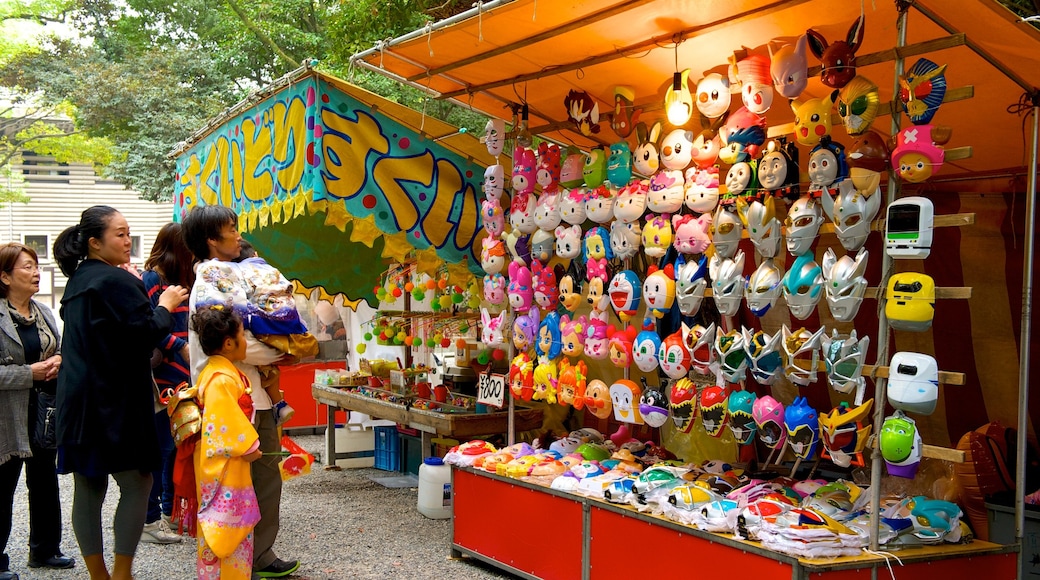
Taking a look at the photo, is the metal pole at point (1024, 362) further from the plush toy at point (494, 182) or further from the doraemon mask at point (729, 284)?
the plush toy at point (494, 182)

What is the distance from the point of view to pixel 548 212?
4.74 meters

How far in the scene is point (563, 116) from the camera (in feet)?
18.6

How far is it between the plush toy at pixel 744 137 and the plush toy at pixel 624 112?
768 mm

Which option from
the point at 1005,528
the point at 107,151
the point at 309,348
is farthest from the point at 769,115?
the point at 107,151

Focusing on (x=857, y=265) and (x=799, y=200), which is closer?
(x=857, y=265)

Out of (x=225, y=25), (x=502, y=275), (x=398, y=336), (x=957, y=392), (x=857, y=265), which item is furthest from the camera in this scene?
(x=225, y=25)

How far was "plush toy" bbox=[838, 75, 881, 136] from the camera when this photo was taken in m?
3.31

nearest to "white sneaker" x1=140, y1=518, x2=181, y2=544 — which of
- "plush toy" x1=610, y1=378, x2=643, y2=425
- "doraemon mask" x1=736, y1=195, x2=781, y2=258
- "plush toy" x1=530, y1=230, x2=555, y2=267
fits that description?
"plush toy" x1=530, y1=230, x2=555, y2=267

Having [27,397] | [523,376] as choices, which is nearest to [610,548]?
[523,376]

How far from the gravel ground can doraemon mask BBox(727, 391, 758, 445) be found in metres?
1.75

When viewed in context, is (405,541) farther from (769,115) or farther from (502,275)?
(769,115)

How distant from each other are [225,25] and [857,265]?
13.9 meters

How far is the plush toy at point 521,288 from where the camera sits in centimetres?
491

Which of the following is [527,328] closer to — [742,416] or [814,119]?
[742,416]
